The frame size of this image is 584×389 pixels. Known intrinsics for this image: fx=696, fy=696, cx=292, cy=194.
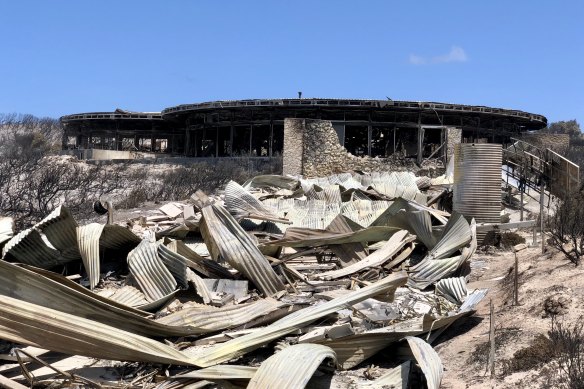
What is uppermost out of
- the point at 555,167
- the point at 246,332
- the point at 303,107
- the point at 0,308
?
the point at 303,107

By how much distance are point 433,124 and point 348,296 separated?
76.0 feet

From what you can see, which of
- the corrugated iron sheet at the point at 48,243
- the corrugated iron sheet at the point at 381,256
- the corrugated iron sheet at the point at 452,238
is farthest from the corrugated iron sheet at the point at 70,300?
the corrugated iron sheet at the point at 452,238

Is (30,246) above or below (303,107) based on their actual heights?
below

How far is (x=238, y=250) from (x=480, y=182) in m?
4.91

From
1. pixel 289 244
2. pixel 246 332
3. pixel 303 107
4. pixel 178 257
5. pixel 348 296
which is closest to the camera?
pixel 246 332

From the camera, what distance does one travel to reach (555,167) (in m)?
15.3

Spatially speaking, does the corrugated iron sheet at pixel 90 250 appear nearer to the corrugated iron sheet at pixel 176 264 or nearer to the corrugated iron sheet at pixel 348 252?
the corrugated iron sheet at pixel 176 264

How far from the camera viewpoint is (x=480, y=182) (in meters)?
11.0

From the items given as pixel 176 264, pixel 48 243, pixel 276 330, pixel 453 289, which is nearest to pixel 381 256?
pixel 453 289

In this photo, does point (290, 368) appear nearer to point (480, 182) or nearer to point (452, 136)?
point (480, 182)

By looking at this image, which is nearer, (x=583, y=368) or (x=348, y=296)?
(x=583, y=368)

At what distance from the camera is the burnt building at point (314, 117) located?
27516 mm

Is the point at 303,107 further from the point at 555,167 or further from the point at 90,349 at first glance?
the point at 90,349

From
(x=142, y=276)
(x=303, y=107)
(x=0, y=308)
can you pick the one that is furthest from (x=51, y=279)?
(x=303, y=107)
